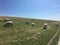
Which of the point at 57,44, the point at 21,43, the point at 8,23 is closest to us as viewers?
the point at 21,43

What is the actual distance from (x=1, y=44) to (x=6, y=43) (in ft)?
2.91

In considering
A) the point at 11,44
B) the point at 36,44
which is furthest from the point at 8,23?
the point at 11,44

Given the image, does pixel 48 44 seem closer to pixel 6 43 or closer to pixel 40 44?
pixel 40 44

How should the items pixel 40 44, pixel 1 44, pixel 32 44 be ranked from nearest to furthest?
pixel 1 44, pixel 32 44, pixel 40 44

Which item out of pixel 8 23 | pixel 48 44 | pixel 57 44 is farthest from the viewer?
pixel 8 23

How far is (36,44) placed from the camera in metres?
26.1

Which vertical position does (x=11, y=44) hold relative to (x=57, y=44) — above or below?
above

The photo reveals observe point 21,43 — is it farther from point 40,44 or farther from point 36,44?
point 40,44

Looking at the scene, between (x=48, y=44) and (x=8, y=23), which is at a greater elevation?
(x=8, y=23)

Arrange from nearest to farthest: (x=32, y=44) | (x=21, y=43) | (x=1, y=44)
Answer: (x=1, y=44) < (x=21, y=43) < (x=32, y=44)

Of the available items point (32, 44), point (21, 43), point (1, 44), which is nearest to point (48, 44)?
point (32, 44)

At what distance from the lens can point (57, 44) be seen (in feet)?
124

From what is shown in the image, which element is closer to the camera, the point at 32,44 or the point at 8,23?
the point at 32,44

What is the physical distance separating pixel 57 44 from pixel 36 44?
508 inches
